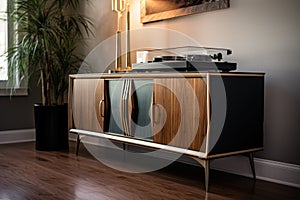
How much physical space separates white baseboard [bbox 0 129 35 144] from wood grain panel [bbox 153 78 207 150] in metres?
2.03

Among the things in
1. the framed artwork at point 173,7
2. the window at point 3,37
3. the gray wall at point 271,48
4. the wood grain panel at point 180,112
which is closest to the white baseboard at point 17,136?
the window at point 3,37

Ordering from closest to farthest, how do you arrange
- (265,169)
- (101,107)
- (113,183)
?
(113,183)
(265,169)
(101,107)

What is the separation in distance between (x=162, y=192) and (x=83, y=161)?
1020 millimetres

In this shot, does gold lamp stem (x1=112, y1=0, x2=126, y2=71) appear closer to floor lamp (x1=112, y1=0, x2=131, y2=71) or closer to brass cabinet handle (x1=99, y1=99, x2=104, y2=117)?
floor lamp (x1=112, y1=0, x2=131, y2=71)

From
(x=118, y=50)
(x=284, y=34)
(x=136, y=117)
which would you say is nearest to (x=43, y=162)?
(x=136, y=117)

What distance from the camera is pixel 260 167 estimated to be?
8.29 feet

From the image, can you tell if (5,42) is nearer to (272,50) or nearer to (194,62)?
(194,62)

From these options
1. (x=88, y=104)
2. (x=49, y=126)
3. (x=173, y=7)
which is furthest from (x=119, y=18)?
(x=49, y=126)

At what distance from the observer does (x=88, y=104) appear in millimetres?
3125

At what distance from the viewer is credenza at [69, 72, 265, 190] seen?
2.22 metres

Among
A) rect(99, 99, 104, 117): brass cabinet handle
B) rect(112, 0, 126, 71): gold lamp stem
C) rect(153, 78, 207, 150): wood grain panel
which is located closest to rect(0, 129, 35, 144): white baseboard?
rect(112, 0, 126, 71): gold lamp stem

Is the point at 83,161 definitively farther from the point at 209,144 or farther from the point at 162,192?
the point at 209,144

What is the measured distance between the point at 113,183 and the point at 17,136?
2.00 meters

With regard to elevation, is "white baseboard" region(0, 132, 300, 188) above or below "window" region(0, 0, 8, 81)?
below
